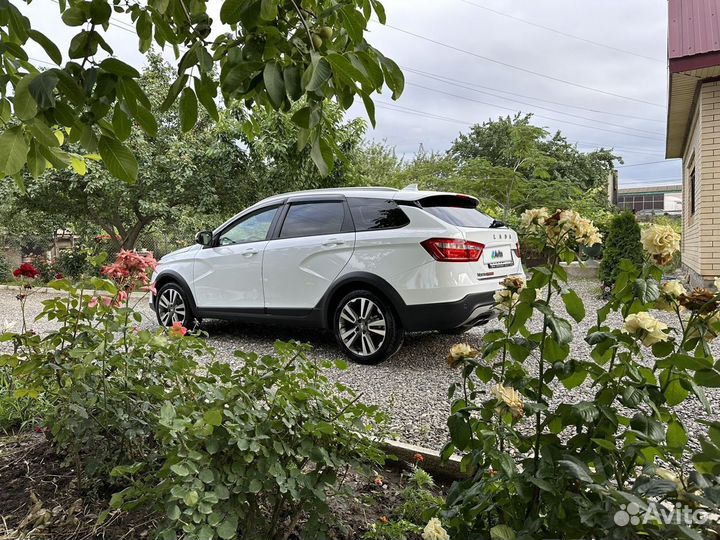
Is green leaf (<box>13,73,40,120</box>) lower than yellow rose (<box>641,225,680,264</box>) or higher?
higher

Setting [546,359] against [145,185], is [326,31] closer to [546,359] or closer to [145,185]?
[546,359]

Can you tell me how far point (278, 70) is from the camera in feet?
3.41

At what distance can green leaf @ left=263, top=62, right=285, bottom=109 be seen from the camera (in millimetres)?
1000

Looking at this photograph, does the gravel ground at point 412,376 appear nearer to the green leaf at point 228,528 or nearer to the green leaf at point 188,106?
the green leaf at point 228,528

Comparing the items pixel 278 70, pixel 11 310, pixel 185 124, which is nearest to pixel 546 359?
pixel 278 70

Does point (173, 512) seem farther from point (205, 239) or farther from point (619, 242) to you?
point (619, 242)

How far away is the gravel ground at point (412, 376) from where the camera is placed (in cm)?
298

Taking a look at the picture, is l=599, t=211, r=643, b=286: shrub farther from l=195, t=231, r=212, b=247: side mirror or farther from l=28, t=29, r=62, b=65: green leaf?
l=28, t=29, r=62, b=65: green leaf

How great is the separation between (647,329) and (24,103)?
1440 millimetres

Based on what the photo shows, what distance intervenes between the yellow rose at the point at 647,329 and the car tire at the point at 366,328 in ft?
11.2

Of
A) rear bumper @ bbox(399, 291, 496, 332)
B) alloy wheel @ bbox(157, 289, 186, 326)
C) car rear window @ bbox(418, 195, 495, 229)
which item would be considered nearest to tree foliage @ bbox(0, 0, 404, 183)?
rear bumper @ bbox(399, 291, 496, 332)

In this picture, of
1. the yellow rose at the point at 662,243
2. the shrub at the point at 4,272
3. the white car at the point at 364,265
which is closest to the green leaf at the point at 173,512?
the yellow rose at the point at 662,243

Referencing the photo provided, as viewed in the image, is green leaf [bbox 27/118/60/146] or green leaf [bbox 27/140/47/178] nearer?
green leaf [bbox 27/118/60/146]

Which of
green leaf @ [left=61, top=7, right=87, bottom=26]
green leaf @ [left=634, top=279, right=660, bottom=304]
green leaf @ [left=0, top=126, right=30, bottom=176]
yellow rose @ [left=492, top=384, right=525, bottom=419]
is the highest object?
green leaf @ [left=61, top=7, right=87, bottom=26]
